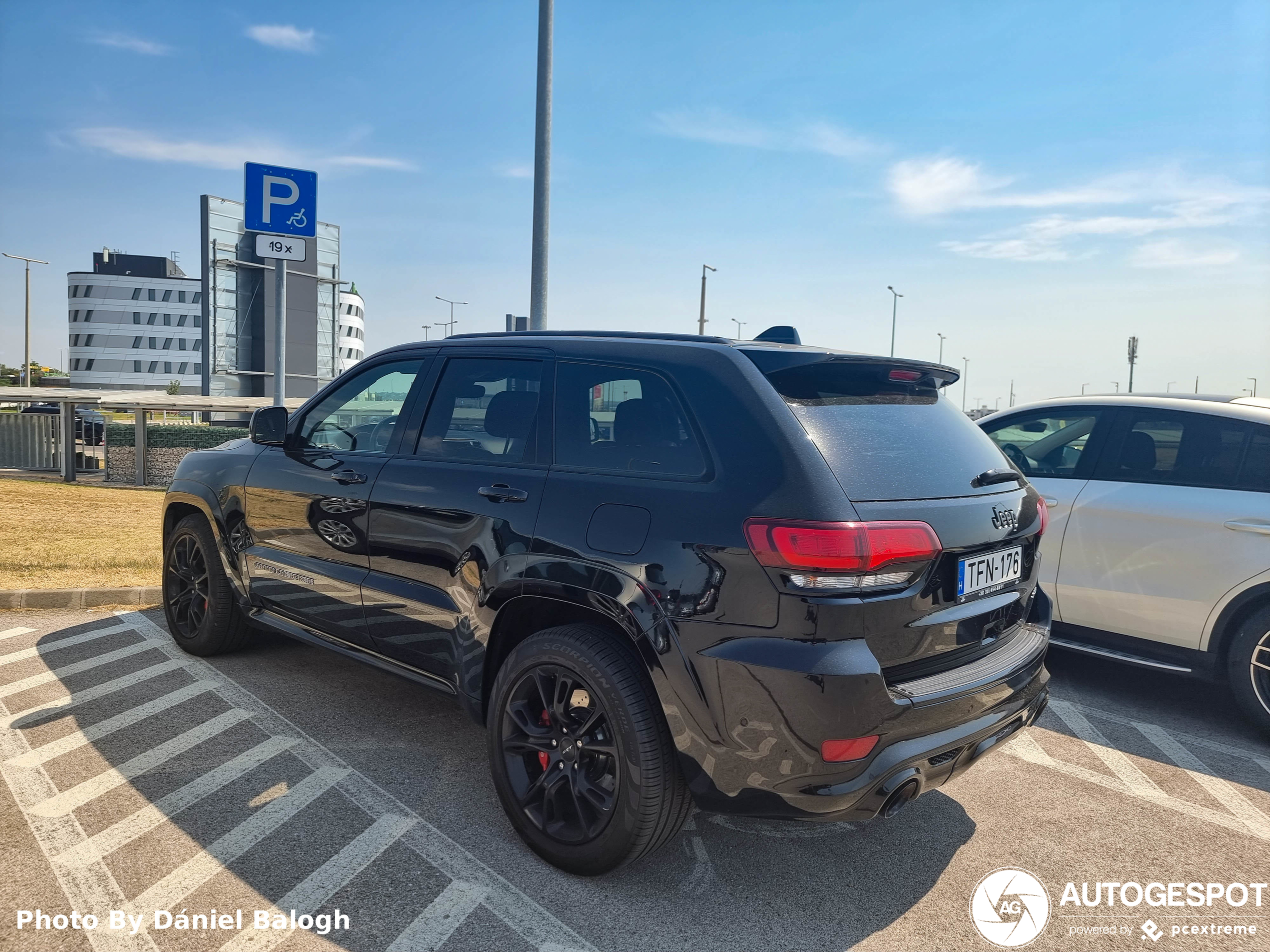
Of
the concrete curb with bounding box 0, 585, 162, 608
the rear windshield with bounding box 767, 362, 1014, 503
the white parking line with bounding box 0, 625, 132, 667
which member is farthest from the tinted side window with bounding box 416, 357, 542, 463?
the concrete curb with bounding box 0, 585, 162, 608

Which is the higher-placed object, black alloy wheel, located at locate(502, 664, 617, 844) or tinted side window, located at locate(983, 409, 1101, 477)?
tinted side window, located at locate(983, 409, 1101, 477)

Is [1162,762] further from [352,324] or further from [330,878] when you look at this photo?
[352,324]

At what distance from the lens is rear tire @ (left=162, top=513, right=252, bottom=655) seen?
494cm

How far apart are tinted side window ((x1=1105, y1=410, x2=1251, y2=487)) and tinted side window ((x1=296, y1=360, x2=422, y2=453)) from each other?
152 inches

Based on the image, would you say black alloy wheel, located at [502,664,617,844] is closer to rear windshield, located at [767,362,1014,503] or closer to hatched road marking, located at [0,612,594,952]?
hatched road marking, located at [0,612,594,952]

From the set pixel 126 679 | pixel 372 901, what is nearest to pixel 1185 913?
pixel 372 901

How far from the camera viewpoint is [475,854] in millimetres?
3082

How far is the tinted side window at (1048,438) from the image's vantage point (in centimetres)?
523

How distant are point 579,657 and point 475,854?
2.80 ft

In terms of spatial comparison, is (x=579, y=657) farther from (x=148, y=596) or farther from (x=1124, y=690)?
(x=148, y=596)

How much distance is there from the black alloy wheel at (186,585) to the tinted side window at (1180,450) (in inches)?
203

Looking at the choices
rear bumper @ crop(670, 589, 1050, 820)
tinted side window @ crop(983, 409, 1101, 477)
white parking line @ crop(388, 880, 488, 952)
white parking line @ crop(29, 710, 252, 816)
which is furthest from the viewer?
tinted side window @ crop(983, 409, 1101, 477)

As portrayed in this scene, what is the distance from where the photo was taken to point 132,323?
4210 inches

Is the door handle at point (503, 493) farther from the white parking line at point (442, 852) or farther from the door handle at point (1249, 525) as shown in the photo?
the door handle at point (1249, 525)
